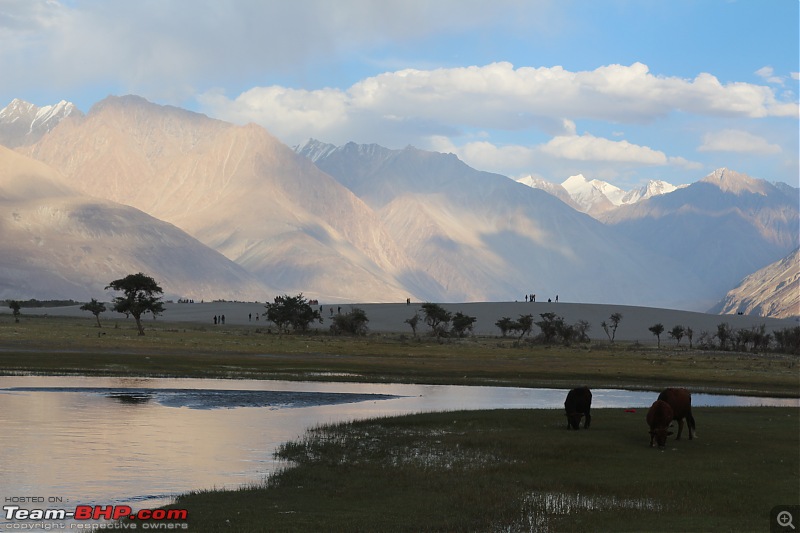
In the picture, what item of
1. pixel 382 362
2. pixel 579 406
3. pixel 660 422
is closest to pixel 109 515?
pixel 660 422

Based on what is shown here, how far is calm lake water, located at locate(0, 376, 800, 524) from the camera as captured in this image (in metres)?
26.4

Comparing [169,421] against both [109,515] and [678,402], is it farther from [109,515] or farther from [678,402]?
[678,402]

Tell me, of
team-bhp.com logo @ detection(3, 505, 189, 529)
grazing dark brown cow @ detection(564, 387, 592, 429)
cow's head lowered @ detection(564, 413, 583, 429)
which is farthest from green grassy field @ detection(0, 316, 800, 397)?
team-bhp.com logo @ detection(3, 505, 189, 529)

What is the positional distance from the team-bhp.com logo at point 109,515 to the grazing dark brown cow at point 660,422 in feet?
52.6

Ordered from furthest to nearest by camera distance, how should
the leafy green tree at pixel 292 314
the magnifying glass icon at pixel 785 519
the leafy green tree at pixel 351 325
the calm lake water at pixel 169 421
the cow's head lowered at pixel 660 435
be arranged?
the leafy green tree at pixel 351 325, the leafy green tree at pixel 292 314, the cow's head lowered at pixel 660 435, the calm lake water at pixel 169 421, the magnifying glass icon at pixel 785 519

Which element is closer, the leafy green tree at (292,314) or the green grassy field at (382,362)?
the green grassy field at (382,362)

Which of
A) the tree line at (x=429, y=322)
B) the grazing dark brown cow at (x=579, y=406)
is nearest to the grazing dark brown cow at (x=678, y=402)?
the grazing dark brown cow at (x=579, y=406)

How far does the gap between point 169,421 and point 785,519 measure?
80.6ft

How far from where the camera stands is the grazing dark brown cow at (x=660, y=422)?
3153 centimetres

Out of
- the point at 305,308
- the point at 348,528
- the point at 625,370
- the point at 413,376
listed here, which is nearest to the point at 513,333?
the point at 305,308

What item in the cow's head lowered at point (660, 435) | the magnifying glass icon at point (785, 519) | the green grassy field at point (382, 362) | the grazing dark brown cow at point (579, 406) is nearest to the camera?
the magnifying glass icon at point (785, 519)

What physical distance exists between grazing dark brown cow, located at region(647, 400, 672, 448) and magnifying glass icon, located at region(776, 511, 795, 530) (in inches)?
352

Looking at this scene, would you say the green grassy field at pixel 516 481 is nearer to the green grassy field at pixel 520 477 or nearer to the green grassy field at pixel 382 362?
the green grassy field at pixel 520 477

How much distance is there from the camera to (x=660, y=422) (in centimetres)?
3191
